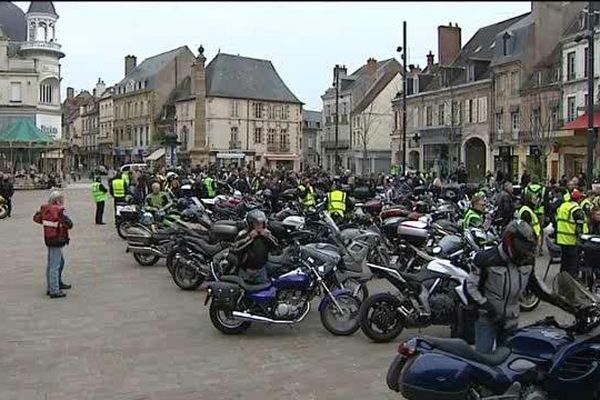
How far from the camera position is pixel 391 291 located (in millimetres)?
9125

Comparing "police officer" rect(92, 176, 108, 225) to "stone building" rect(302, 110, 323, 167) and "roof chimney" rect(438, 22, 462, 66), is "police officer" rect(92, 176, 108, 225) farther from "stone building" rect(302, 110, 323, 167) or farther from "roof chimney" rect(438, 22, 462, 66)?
"stone building" rect(302, 110, 323, 167)

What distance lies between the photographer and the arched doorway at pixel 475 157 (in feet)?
164

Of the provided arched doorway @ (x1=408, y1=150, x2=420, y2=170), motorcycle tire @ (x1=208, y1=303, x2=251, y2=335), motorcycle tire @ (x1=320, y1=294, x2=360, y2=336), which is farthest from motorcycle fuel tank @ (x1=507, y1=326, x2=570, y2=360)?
arched doorway @ (x1=408, y1=150, x2=420, y2=170)

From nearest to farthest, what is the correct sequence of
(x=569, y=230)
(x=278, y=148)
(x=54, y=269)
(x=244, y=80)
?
(x=54, y=269)
(x=569, y=230)
(x=244, y=80)
(x=278, y=148)

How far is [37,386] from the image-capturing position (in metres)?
6.68

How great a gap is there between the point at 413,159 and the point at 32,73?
3125cm

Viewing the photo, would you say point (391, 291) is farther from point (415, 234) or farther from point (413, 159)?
point (413, 159)

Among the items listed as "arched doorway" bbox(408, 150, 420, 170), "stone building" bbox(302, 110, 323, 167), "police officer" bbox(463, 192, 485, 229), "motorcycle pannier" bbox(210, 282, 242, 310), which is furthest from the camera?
"stone building" bbox(302, 110, 323, 167)

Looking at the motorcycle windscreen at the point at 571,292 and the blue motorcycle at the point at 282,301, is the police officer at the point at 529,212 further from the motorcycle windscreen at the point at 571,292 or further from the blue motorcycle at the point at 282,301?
the motorcycle windscreen at the point at 571,292

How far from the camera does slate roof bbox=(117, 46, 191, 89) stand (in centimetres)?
8206

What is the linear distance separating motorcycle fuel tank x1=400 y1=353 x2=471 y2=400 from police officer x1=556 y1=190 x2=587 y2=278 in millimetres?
6660

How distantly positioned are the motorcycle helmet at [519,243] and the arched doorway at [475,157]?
148 ft

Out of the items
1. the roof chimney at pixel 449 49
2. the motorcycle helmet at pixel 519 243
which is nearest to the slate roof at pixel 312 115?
the roof chimney at pixel 449 49

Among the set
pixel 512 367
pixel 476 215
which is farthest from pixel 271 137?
pixel 512 367
